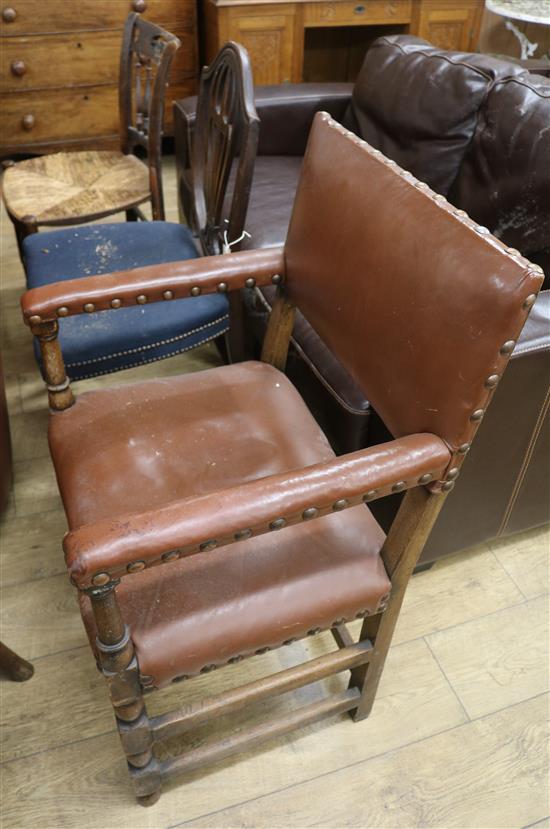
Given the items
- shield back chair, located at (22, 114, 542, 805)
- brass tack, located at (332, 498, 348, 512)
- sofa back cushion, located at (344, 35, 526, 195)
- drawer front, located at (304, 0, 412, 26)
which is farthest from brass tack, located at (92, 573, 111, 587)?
drawer front, located at (304, 0, 412, 26)

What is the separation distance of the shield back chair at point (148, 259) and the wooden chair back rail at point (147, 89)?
188 millimetres

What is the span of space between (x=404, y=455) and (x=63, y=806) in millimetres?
865

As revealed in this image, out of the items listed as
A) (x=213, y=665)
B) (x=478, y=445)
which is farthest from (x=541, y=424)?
(x=213, y=665)

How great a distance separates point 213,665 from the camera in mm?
887

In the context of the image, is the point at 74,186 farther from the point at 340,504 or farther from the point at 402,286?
the point at 340,504

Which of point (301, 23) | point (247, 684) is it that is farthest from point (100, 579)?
point (301, 23)

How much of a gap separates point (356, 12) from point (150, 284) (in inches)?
93.6

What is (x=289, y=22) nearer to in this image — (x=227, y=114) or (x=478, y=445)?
(x=227, y=114)

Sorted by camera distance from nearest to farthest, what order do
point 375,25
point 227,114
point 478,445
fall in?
1. point 478,445
2. point 227,114
3. point 375,25

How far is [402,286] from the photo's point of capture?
85cm

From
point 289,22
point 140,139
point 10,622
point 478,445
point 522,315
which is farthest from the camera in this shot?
point 289,22

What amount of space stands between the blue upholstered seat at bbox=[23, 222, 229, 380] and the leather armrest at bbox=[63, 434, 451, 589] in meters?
0.75

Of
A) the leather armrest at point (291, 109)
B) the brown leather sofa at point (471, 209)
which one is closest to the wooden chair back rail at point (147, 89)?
the brown leather sofa at point (471, 209)

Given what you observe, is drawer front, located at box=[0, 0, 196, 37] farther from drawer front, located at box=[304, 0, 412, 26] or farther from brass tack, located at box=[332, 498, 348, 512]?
brass tack, located at box=[332, 498, 348, 512]
